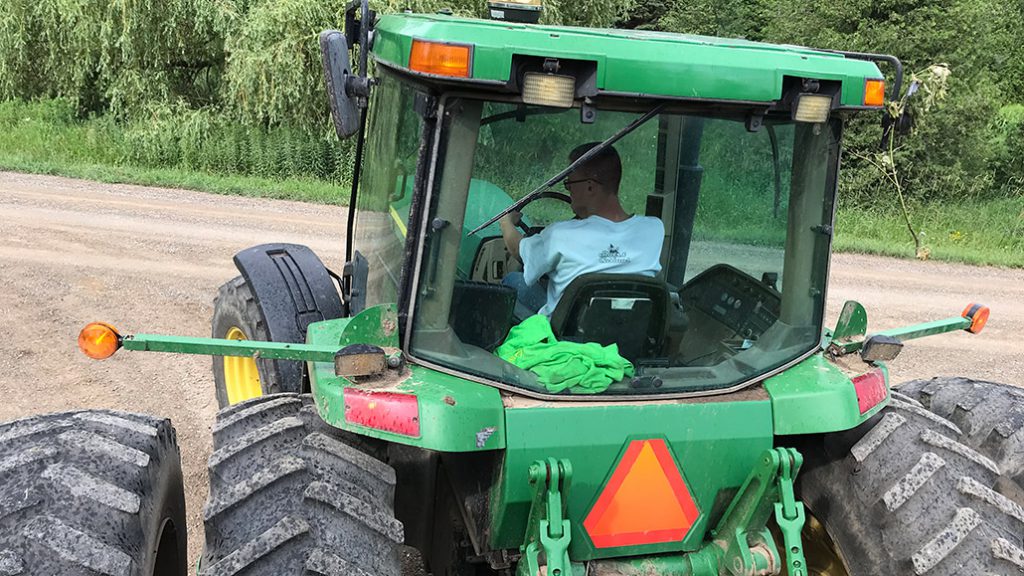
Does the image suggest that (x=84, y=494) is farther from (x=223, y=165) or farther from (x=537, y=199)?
(x=223, y=165)

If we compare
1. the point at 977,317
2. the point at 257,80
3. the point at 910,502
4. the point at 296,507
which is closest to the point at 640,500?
the point at 910,502

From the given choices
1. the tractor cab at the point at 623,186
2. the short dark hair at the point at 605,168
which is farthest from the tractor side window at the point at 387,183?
the short dark hair at the point at 605,168

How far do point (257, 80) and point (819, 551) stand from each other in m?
12.2

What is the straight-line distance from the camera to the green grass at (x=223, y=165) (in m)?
13.0

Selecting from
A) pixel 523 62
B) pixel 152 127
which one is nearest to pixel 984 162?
pixel 152 127

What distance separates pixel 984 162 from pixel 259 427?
17.0 meters

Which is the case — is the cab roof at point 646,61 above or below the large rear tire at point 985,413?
above

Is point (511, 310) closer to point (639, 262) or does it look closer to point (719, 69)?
point (639, 262)

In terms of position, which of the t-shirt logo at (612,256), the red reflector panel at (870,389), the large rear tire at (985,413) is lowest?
the large rear tire at (985,413)

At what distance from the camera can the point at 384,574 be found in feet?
8.18

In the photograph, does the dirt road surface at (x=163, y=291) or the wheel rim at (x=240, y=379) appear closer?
the wheel rim at (x=240, y=379)

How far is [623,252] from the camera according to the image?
3.02 metres

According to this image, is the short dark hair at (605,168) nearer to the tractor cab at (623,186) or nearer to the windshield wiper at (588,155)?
the tractor cab at (623,186)

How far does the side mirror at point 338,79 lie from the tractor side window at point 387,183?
0.18 meters
